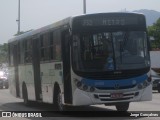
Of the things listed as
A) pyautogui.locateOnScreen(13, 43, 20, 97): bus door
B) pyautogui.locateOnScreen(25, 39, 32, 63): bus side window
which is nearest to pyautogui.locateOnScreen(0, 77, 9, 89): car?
pyautogui.locateOnScreen(13, 43, 20, 97): bus door

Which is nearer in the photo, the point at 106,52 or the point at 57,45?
the point at 106,52

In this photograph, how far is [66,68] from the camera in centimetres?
1583

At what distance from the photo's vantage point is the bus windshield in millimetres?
15133

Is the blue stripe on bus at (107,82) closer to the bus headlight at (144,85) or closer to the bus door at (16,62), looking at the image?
the bus headlight at (144,85)

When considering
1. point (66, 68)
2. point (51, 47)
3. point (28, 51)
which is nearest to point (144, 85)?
point (66, 68)

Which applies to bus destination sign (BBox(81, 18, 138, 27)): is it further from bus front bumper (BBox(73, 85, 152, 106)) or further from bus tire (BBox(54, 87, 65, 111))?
bus tire (BBox(54, 87, 65, 111))

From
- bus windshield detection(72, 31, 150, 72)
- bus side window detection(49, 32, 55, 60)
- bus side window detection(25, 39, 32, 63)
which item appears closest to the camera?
bus windshield detection(72, 31, 150, 72)

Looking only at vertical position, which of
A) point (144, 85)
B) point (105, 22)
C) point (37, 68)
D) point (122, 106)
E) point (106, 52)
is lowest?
point (122, 106)

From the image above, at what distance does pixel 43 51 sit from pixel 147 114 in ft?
15.9

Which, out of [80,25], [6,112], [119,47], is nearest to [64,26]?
[80,25]

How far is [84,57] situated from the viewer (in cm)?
1512

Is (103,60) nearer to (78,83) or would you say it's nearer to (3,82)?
(78,83)

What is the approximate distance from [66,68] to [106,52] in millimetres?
1447

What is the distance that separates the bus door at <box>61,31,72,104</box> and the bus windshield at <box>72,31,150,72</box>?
17.6 inches
